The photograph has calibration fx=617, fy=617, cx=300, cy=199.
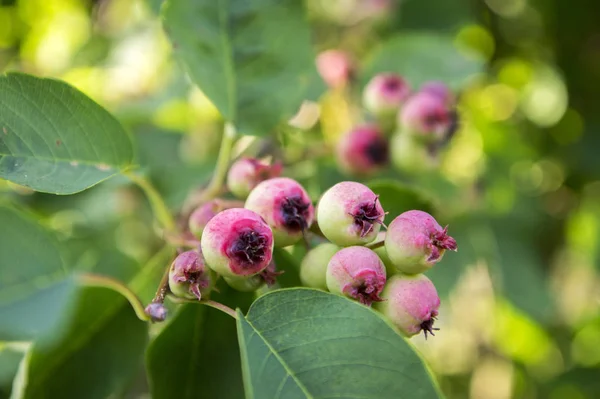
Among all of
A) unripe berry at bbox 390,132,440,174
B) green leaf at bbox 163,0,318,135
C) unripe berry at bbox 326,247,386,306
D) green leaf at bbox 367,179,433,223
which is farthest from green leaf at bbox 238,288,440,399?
unripe berry at bbox 390,132,440,174

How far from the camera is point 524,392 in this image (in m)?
2.13

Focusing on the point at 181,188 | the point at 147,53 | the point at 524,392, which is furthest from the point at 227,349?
the point at 524,392

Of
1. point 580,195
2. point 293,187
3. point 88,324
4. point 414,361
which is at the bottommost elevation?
point 88,324

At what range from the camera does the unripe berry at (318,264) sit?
0.84 meters

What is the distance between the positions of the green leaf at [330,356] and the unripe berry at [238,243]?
7 centimetres

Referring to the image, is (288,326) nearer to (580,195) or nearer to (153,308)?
(153,308)

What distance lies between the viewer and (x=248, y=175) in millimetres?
973

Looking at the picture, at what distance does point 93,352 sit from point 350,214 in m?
0.57

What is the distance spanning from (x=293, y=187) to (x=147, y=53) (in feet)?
4.64

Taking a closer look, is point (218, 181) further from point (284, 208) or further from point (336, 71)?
point (336, 71)

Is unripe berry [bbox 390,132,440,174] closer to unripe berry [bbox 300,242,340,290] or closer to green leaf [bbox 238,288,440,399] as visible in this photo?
unripe berry [bbox 300,242,340,290]

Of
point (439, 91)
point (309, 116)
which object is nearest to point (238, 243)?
point (439, 91)

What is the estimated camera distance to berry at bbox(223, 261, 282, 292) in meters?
0.84

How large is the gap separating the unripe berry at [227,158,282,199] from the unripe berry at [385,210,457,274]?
0.26m
